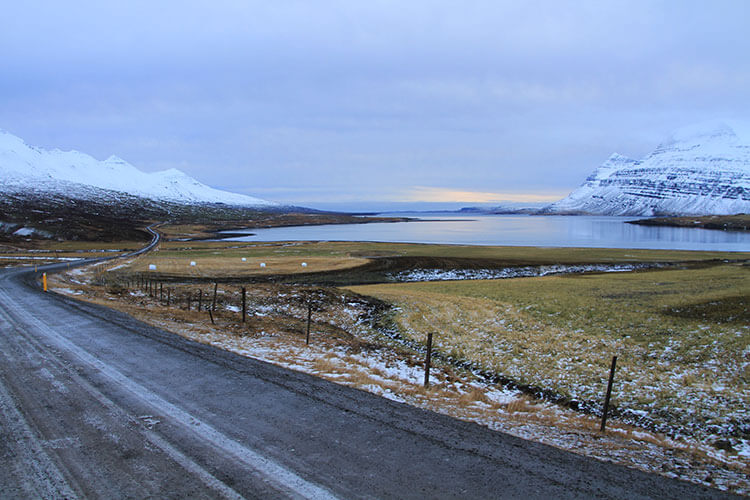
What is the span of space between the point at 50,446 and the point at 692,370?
18105 mm

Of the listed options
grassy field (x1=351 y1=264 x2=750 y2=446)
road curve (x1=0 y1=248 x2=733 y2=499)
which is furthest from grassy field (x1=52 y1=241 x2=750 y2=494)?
road curve (x1=0 y1=248 x2=733 y2=499)

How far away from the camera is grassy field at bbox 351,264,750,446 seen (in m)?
12.7

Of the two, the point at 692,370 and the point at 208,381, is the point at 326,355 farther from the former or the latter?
the point at 692,370

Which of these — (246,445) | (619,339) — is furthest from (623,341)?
(246,445)

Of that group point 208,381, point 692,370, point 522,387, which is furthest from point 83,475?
point 692,370

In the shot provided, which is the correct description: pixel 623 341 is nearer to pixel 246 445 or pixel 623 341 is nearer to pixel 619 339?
pixel 619 339

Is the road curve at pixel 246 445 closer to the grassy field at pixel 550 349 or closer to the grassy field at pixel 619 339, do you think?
the grassy field at pixel 550 349

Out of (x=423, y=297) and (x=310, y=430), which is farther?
(x=423, y=297)

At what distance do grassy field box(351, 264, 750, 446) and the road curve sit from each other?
6.53m

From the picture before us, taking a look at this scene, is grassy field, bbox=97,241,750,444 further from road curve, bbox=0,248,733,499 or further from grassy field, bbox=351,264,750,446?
road curve, bbox=0,248,733,499

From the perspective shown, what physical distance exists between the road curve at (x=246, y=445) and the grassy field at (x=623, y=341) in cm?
653

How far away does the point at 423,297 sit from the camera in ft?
101

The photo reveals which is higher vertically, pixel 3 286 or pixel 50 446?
pixel 50 446

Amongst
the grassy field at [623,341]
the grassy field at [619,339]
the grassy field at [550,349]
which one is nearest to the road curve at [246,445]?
the grassy field at [550,349]
